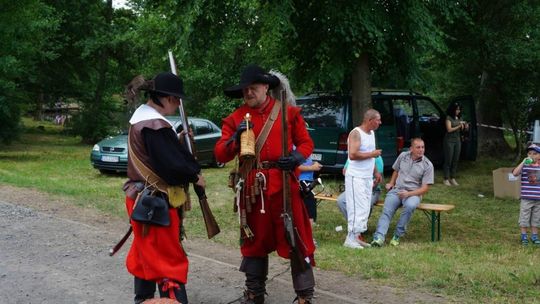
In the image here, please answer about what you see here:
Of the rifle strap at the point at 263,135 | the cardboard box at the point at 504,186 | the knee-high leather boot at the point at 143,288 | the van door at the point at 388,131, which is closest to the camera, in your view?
the knee-high leather boot at the point at 143,288

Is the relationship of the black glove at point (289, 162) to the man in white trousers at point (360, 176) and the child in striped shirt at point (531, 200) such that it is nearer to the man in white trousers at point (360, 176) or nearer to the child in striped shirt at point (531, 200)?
the man in white trousers at point (360, 176)

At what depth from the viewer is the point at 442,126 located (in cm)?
1470

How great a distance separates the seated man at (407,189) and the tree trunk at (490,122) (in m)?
10.6

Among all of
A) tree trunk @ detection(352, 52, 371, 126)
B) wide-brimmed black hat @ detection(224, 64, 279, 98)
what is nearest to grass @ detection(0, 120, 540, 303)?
tree trunk @ detection(352, 52, 371, 126)

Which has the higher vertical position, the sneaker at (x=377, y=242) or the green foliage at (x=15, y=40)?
the green foliage at (x=15, y=40)

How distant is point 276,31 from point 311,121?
258cm

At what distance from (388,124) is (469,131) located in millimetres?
2678

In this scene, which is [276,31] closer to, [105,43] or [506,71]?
[506,71]

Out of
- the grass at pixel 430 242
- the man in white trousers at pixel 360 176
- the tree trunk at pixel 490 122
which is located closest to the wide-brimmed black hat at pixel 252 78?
the grass at pixel 430 242

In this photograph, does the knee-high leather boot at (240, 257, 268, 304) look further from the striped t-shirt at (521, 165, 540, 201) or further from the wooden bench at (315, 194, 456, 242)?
the striped t-shirt at (521, 165, 540, 201)

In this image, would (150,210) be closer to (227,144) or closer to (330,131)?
(227,144)

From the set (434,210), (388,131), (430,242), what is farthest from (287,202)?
(388,131)

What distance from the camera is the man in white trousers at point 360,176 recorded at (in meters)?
7.36

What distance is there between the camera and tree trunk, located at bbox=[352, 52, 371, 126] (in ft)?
39.6
